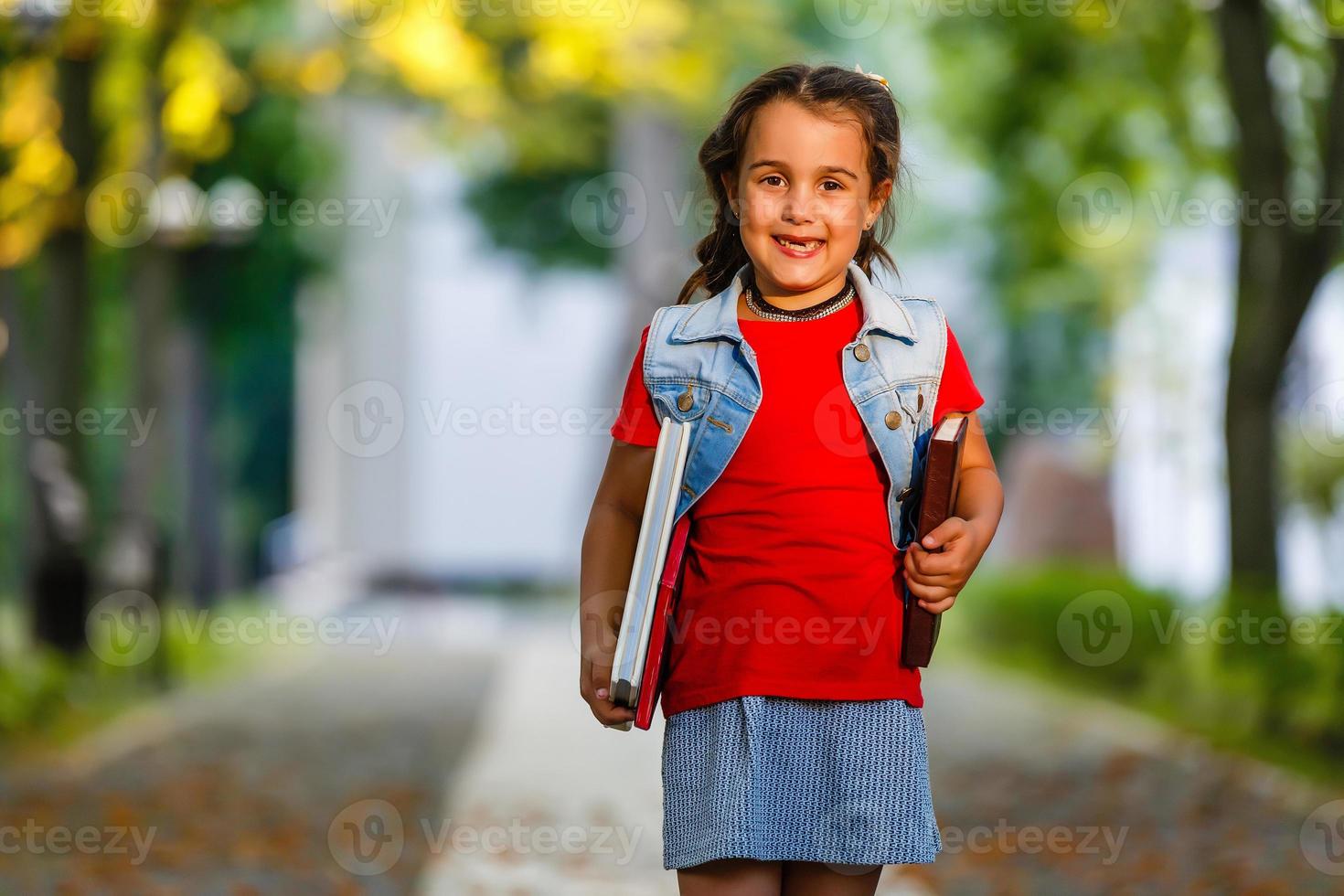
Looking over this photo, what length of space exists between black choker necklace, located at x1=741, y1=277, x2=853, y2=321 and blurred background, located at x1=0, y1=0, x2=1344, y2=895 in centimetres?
31

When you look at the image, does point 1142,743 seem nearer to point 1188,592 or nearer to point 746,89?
point 1188,592

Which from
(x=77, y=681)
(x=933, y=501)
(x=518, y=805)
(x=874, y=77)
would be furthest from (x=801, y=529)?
(x=77, y=681)

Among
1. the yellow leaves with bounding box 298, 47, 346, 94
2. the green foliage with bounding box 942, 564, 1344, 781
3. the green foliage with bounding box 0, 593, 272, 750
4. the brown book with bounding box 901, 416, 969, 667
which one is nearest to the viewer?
the brown book with bounding box 901, 416, 969, 667

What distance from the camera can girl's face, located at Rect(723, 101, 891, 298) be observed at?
2.72 metres

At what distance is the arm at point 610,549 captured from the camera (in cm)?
280

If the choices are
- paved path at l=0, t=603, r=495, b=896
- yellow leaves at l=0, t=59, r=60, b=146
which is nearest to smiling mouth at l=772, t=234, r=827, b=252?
paved path at l=0, t=603, r=495, b=896

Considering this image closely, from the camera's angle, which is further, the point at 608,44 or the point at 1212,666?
the point at 608,44

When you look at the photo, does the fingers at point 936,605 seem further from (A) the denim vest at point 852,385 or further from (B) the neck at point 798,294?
(B) the neck at point 798,294

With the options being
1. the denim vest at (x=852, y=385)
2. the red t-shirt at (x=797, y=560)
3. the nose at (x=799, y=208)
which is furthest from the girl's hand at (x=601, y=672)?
the nose at (x=799, y=208)

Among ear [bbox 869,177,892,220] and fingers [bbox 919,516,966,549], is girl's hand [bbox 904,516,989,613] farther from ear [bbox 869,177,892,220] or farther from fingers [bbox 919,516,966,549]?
ear [bbox 869,177,892,220]

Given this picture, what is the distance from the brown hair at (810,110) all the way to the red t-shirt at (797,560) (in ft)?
0.90

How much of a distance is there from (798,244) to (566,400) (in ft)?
74.2

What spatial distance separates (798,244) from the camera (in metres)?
2.75

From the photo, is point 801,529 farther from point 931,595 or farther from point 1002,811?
point 1002,811
